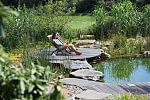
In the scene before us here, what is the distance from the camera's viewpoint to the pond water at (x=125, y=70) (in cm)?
995

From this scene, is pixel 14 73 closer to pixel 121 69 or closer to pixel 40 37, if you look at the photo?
pixel 121 69

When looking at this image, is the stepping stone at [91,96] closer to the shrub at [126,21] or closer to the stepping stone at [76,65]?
the stepping stone at [76,65]

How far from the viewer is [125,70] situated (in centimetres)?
1104

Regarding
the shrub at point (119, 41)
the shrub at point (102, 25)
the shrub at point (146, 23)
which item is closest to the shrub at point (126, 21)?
the shrub at point (146, 23)

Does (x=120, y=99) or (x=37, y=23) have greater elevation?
(x=37, y=23)

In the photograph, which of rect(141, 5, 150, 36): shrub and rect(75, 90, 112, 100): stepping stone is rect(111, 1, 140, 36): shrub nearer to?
rect(141, 5, 150, 36): shrub

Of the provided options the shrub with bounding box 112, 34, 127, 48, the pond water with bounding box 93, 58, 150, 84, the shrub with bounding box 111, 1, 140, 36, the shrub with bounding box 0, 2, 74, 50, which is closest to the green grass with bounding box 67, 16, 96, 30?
the shrub with bounding box 0, 2, 74, 50

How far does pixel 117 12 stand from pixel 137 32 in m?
1.02

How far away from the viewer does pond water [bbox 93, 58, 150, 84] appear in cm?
995

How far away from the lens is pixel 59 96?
3080mm

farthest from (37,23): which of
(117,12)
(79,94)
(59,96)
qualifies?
(59,96)

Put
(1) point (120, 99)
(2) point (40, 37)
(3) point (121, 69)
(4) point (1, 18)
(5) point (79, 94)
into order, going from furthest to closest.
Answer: (2) point (40, 37)
(3) point (121, 69)
(5) point (79, 94)
(1) point (120, 99)
(4) point (1, 18)

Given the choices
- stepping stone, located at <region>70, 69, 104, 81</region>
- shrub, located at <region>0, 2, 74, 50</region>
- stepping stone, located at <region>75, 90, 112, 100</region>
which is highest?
shrub, located at <region>0, 2, 74, 50</region>

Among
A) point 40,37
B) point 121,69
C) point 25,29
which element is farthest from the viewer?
point 40,37
